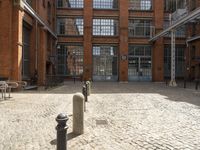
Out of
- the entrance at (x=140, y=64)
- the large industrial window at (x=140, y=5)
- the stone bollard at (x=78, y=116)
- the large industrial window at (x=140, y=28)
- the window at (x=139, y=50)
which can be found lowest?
the stone bollard at (x=78, y=116)

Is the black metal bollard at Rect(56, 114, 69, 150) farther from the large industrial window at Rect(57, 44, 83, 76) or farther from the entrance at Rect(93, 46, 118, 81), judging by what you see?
the entrance at Rect(93, 46, 118, 81)

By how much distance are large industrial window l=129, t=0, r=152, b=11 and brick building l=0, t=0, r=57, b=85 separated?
10786 millimetres

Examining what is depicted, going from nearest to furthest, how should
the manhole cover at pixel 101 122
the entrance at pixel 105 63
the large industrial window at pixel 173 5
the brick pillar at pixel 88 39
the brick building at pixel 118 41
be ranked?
the manhole cover at pixel 101 122 < the brick building at pixel 118 41 < the brick pillar at pixel 88 39 < the entrance at pixel 105 63 < the large industrial window at pixel 173 5

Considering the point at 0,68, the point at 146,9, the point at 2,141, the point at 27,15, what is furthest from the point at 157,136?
the point at 146,9

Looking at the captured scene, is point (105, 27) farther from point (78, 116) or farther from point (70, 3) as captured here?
point (78, 116)

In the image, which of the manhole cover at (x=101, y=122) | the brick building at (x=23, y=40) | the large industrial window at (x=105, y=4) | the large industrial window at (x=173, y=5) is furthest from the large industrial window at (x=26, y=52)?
the large industrial window at (x=173, y=5)

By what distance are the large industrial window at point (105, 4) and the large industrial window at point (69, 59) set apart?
5668 mm

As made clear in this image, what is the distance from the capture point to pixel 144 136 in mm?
7551

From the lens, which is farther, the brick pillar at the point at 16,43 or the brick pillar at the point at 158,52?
the brick pillar at the point at 158,52

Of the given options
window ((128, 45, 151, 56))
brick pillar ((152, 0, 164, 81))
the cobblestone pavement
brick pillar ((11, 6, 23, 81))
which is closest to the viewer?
the cobblestone pavement

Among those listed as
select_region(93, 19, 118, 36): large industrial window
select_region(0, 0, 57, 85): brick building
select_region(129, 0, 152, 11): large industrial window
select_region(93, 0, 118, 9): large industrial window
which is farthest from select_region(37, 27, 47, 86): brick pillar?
select_region(129, 0, 152, 11): large industrial window

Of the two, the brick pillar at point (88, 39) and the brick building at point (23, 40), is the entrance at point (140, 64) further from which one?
the brick building at point (23, 40)

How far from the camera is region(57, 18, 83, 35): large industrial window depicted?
40.2 metres

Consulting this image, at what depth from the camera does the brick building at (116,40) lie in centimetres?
3969
